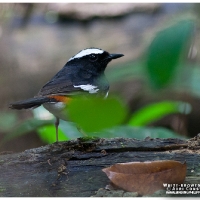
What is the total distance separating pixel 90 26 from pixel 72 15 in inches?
8.7

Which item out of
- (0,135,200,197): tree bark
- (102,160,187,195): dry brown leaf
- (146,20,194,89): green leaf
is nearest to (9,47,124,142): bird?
(0,135,200,197): tree bark

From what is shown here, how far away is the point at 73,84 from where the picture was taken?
2229mm

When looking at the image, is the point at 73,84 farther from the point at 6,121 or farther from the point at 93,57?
the point at 6,121

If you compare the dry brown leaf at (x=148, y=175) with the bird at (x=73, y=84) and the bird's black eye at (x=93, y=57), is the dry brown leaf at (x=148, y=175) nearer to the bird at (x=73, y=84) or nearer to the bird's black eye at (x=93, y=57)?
the bird at (x=73, y=84)

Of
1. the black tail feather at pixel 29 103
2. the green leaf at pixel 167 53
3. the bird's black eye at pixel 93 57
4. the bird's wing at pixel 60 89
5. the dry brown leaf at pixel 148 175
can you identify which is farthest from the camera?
the bird's black eye at pixel 93 57

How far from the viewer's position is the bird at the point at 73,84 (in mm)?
1908

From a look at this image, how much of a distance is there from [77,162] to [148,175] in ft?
1.19

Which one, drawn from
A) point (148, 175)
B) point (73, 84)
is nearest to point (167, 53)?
point (148, 175)

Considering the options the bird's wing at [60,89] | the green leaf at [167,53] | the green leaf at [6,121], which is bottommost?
the green leaf at [6,121]

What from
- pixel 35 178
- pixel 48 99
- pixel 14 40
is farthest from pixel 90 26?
pixel 35 178

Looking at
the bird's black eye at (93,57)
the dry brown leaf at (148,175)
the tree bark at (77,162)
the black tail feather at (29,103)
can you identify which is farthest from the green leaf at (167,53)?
the bird's black eye at (93,57)

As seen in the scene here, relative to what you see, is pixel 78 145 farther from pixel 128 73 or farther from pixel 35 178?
pixel 128 73

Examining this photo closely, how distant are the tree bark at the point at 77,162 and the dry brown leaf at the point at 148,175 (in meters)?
0.07

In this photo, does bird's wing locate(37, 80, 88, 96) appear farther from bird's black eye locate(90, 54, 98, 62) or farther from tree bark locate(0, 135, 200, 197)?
bird's black eye locate(90, 54, 98, 62)
